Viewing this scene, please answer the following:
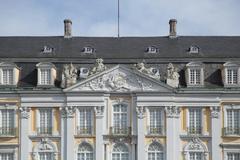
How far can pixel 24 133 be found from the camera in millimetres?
58031

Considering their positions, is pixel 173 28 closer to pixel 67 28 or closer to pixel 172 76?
pixel 172 76

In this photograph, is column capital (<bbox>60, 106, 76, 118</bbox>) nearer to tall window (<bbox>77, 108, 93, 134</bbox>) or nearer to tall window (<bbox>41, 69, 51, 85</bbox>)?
tall window (<bbox>77, 108, 93, 134</bbox>)

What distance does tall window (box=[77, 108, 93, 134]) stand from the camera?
57938 millimetres

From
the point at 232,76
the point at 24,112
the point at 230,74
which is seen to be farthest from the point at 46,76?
the point at 232,76

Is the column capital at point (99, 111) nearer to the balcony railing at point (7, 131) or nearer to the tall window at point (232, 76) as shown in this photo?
the balcony railing at point (7, 131)

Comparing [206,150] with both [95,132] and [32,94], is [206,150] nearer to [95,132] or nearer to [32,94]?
[95,132]

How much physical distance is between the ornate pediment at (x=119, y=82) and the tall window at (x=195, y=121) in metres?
3.10

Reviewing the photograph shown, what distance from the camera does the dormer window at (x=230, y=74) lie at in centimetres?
5878

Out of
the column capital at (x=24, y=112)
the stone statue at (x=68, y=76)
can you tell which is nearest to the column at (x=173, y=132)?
the stone statue at (x=68, y=76)

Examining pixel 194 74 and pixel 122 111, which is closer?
pixel 122 111

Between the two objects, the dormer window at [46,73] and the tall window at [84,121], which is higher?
the dormer window at [46,73]

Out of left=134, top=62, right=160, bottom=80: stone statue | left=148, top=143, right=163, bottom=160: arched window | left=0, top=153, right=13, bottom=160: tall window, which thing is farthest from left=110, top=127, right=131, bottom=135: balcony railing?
left=0, top=153, right=13, bottom=160: tall window

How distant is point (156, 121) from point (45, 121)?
9.35 m

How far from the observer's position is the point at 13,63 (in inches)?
2331
